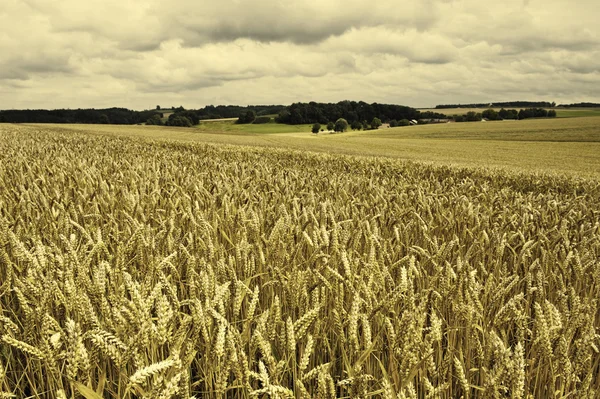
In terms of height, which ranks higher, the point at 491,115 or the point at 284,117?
the point at 284,117

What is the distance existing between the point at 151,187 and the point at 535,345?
4.85 meters

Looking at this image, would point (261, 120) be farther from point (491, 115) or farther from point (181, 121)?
point (491, 115)

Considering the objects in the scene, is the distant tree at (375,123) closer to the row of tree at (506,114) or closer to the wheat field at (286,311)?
the row of tree at (506,114)

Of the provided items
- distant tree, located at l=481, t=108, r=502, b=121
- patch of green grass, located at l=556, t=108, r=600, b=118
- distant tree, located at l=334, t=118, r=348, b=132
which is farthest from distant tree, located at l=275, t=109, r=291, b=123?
patch of green grass, located at l=556, t=108, r=600, b=118

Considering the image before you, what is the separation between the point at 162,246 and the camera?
124 inches

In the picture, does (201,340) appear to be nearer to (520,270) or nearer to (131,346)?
(131,346)

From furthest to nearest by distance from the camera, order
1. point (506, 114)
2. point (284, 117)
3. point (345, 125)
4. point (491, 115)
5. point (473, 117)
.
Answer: point (284, 117), point (491, 115), point (473, 117), point (506, 114), point (345, 125)

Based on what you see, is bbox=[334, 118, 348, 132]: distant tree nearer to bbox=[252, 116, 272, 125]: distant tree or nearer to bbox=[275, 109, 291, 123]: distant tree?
bbox=[275, 109, 291, 123]: distant tree

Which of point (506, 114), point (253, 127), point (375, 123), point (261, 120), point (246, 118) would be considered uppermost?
point (246, 118)

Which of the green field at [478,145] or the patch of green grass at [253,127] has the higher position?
the patch of green grass at [253,127]

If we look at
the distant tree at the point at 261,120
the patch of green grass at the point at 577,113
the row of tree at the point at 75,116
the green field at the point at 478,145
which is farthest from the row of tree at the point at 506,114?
the row of tree at the point at 75,116

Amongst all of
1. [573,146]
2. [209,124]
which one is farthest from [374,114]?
[573,146]

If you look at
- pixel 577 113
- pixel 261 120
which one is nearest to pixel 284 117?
pixel 261 120

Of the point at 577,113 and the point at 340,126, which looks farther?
the point at 340,126
